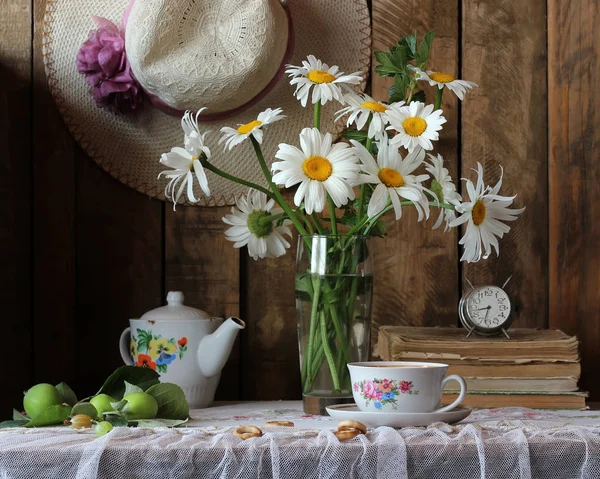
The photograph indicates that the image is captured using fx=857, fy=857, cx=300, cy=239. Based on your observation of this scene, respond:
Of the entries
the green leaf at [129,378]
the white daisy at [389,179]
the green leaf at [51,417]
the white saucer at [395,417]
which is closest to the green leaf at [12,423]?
the green leaf at [51,417]

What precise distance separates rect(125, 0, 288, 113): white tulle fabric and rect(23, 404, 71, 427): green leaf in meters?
0.53

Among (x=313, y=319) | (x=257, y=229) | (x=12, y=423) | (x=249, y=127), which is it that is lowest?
(x=12, y=423)

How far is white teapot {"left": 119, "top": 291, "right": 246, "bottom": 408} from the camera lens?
1156 mm

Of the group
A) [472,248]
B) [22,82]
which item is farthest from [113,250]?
[472,248]

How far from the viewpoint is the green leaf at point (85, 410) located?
0.92m

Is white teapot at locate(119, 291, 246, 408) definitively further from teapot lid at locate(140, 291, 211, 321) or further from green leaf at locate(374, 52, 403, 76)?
green leaf at locate(374, 52, 403, 76)

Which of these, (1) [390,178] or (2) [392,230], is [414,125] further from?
(2) [392,230]

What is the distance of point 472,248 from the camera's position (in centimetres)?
108

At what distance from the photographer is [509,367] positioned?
44.8 inches

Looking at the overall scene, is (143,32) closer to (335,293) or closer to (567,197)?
(335,293)

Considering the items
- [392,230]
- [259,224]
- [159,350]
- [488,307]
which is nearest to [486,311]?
[488,307]

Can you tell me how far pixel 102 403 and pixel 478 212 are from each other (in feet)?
1.67

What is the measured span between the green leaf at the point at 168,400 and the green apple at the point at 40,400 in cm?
11

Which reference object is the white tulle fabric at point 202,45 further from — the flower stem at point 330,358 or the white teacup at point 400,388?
the white teacup at point 400,388
